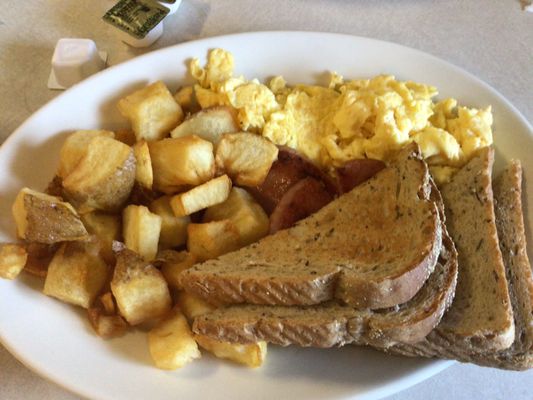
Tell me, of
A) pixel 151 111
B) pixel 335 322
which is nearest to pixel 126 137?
pixel 151 111

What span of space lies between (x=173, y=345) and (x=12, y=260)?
50 cm

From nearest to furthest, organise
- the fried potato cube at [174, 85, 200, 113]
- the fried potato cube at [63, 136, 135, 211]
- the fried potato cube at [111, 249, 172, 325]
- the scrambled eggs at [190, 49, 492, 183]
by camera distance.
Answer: the fried potato cube at [111, 249, 172, 325] → the fried potato cube at [63, 136, 135, 211] → the scrambled eggs at [190, 49, 492, 183] → the fried potato cube at [174, 85, 200, 113]

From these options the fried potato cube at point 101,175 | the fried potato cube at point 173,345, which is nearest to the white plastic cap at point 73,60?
the fried potato cube at point 101,175

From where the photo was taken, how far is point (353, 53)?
1.88 meters

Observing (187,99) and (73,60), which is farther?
(73,60)

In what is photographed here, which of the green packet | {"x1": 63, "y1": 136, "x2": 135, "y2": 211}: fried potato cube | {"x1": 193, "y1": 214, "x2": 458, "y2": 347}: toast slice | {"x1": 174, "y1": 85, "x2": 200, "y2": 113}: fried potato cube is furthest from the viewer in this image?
the green packet

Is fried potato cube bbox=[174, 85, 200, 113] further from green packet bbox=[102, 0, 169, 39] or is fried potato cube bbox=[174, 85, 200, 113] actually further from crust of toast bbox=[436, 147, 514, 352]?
crust of toast bbox=[436, 147, 514, 352]

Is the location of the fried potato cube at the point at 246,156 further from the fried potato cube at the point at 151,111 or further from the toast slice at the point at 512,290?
the toast slice at the point at 512,290

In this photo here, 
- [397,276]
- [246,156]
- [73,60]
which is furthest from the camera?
[73,60]

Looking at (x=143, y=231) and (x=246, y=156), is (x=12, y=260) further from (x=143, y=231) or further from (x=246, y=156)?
(x=246, y=156)

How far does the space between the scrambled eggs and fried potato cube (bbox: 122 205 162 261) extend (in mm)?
454

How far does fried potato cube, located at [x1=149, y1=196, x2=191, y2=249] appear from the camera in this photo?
1.58 metres

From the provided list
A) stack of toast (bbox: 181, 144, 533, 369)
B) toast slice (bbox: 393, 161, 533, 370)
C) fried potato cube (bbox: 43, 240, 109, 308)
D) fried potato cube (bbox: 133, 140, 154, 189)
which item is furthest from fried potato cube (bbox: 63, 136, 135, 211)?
toast slice (bbox: 393, 161, 533, 370)

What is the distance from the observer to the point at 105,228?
156cm
